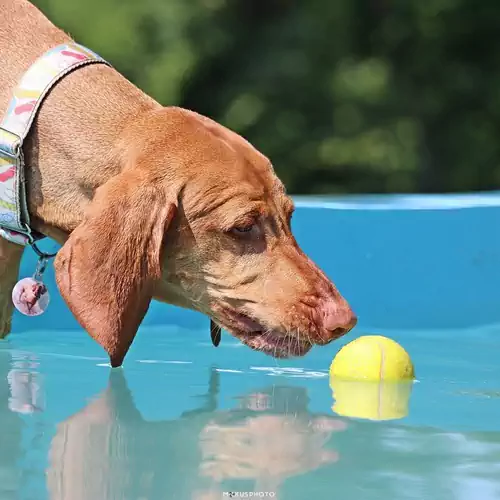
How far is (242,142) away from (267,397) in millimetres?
964

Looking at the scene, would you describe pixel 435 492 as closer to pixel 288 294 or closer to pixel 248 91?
pixel 288 294

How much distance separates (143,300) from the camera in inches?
151

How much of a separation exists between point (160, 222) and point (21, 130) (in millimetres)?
660

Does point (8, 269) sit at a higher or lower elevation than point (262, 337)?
higher

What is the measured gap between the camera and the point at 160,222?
12.4ft

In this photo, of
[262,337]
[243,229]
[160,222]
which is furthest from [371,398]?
[160,222]

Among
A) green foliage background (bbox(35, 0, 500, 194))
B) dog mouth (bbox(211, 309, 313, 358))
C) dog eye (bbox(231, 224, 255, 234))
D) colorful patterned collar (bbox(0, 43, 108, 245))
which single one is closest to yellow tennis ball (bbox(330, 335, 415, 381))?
dog mouth (bbox(211, 309, 313, 358))

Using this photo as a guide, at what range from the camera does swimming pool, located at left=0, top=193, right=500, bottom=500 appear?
130 inches

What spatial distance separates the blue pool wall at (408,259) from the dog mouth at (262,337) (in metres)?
2.01

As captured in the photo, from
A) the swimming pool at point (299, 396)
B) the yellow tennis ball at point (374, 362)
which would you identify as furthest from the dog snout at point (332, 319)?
the yellow tennis ball at point (374, 362)

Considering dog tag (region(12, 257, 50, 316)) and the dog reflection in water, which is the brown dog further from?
dog tag (region(12, 257, 50, 316))

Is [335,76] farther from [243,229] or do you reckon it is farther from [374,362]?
[243,229]

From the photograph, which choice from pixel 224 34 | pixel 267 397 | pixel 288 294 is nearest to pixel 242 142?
pixel 288 294

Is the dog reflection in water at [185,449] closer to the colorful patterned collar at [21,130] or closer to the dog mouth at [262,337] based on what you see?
the dog mouth at [262,337]
